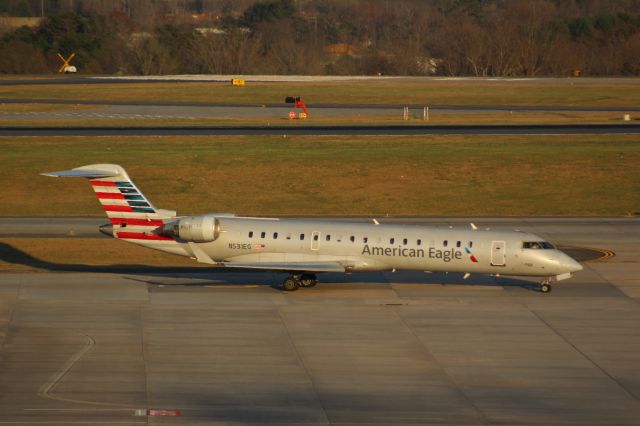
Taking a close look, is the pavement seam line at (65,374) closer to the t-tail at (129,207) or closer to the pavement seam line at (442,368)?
the t-tail at (129,207)

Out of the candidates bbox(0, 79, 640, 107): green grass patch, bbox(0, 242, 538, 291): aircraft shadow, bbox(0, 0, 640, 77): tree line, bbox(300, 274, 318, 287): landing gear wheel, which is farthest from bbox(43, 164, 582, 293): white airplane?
bbox(0, 0, 640, 77): tree line

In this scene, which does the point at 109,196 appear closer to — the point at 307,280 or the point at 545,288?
the point at 307,280

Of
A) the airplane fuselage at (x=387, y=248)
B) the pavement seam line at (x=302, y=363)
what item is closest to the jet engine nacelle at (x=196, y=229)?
the airplane fuselage at (x=387, y=248)

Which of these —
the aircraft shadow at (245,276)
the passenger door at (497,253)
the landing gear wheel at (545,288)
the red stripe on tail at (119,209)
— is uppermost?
the red stripe on tail at (119,209)

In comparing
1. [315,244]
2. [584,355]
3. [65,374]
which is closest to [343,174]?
[315,244]

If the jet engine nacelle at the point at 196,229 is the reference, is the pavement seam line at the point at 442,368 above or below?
below

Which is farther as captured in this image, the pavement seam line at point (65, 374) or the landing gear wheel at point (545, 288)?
the landing gear wheel at point (545, 288)

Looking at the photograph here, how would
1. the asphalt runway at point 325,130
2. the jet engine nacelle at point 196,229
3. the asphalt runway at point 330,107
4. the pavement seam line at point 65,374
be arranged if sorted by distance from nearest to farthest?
the pavement seam line at point 65,374 → the jet engine nacelle at point 196,229 → the asphalt runway at point 325,130 → the asphalt runway at point 330,107

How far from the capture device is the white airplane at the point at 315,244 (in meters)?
39.0

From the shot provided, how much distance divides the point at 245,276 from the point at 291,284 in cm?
357

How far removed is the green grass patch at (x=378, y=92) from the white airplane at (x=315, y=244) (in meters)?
67.5

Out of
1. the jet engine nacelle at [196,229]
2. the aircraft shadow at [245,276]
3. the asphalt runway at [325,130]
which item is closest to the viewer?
the jet engine nacelle at [196,229]

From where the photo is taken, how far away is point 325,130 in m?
81.1

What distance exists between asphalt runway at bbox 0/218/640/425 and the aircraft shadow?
0.53 ft
